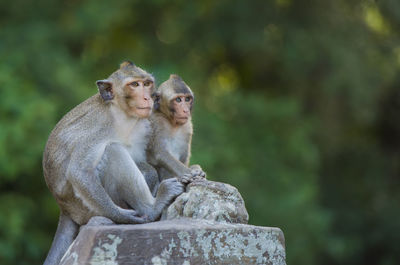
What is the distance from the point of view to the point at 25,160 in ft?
34.0

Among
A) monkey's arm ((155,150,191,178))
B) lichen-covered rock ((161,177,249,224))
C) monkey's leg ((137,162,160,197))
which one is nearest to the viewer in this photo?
lichen-covered rock ((161,177,249,224))

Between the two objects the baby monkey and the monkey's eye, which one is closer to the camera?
the monkey's eye

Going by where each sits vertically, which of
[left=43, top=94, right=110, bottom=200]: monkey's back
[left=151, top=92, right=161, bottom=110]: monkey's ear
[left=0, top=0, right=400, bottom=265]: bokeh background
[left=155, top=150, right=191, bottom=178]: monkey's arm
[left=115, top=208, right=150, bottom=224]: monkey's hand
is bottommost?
[left=115, top=208, right=150, bottom=224]: monkey's hand

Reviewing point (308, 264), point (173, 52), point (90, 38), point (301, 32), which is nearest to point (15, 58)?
point (90, 38)

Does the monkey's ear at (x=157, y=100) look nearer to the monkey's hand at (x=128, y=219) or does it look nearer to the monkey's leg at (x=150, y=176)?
the monkey's leg at (x=150, y=176)

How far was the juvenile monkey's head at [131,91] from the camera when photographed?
5.22 metres

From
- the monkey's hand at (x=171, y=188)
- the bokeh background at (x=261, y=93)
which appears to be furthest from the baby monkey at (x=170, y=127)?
the bokeh background at (x=261, y=93)

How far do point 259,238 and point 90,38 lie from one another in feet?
35.0

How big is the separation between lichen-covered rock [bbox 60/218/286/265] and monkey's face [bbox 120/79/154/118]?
1057 millimetres

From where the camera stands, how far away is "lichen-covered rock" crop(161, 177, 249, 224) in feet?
14.9

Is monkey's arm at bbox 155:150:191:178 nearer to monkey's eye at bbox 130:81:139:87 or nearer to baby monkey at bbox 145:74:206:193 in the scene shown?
baby monkey at bbox 145:74:206:193

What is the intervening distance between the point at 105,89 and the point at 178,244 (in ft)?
5.14

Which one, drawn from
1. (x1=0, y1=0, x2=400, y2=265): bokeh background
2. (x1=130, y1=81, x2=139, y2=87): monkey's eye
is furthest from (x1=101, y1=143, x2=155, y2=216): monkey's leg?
(x1=0, y1=0, x2=400, y2=265): bokeh background

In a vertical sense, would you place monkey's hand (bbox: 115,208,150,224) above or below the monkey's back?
below
